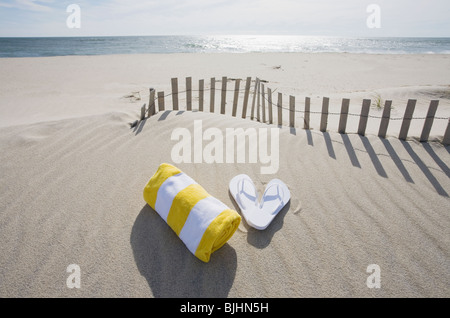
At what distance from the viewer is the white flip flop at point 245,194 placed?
8.88ft

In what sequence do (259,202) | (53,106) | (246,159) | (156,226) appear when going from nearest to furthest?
(156,226)
(259,202)
(246,159)
(53,106)

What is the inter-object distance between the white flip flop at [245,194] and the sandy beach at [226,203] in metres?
0.12

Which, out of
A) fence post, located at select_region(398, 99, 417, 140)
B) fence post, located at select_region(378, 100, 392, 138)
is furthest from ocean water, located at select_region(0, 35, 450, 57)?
fence post, located at select_region(398, 99, 417, 140)

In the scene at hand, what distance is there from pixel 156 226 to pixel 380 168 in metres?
3.18

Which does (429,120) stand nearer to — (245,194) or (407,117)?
(407,117)

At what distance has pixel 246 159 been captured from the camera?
381 centimetres

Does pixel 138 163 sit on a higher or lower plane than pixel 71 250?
higher

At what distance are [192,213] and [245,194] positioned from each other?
973 millimetres

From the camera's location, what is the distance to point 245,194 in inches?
118

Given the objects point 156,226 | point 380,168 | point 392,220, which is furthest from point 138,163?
point 380,168
